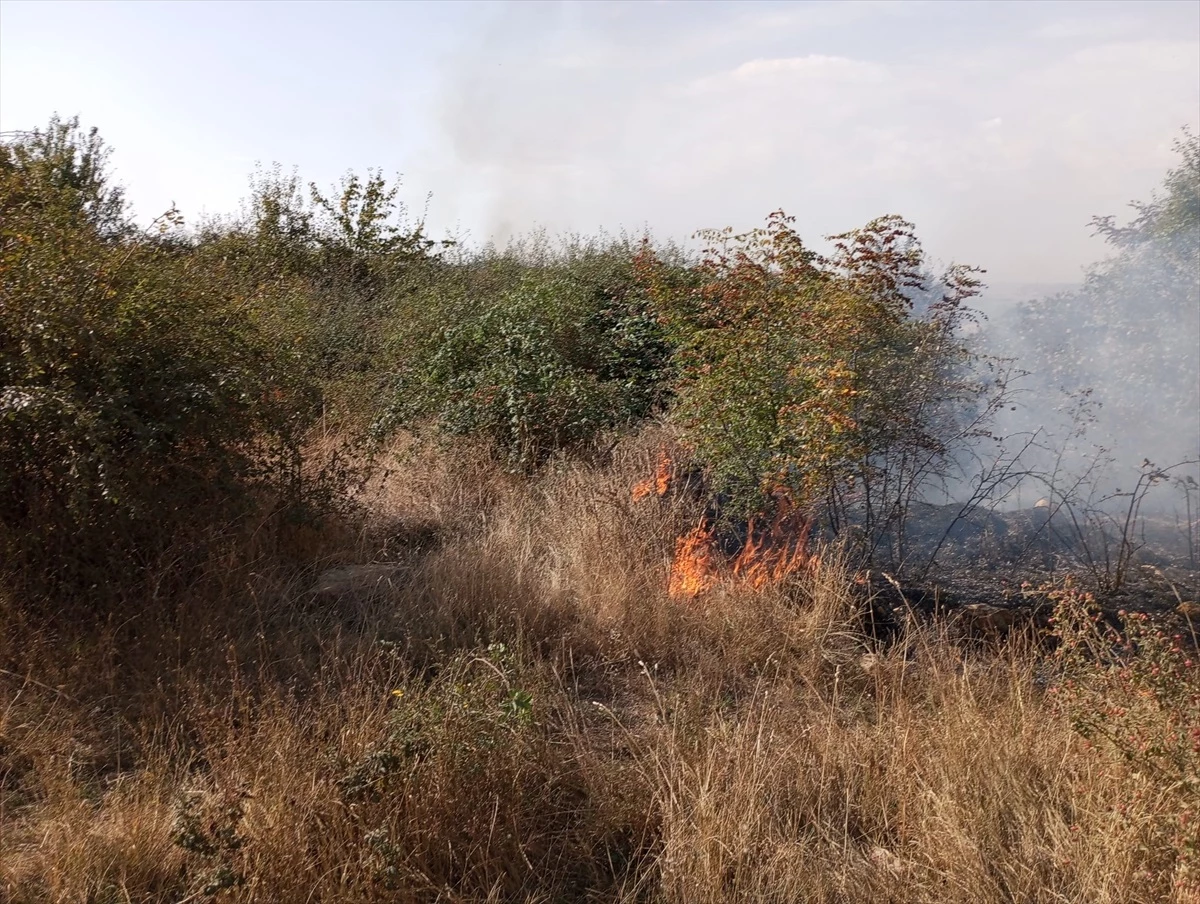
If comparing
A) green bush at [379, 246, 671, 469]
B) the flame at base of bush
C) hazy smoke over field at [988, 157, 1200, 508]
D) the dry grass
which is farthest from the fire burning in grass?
hazy smoke over field at [988, 157, 1200, 508]

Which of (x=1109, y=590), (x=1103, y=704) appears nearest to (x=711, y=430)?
(x=1109, y=590)

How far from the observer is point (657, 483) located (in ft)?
23.5

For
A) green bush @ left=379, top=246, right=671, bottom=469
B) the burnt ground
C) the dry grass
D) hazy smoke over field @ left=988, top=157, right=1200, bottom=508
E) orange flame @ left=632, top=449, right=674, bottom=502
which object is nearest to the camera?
the dry grass

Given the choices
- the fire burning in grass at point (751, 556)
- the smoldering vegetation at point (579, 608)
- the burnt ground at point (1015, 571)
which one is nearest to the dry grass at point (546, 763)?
the smoldering vegetation at point (579, 608)

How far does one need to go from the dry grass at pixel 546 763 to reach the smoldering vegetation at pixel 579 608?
2cm

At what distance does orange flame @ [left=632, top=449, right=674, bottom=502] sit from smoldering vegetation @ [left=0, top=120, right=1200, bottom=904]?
0.05 m

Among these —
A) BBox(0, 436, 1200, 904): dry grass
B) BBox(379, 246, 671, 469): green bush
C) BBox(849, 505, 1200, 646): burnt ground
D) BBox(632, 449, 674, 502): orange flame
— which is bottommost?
BBox(0, 436, 1200, 904): dry grass

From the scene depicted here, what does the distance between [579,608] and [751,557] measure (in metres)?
1.20

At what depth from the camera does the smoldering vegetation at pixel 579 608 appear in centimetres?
338

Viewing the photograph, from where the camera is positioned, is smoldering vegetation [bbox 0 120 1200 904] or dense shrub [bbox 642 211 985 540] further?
dense shrub [bbox 642 211 985 540]

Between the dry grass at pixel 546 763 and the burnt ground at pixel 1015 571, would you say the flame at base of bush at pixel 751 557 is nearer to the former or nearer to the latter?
the dry grass at pixel 546 763

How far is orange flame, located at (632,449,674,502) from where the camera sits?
704cm

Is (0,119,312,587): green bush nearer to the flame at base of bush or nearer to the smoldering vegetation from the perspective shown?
the smoldering vegetation

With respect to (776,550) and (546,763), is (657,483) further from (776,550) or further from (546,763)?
(546,763)
